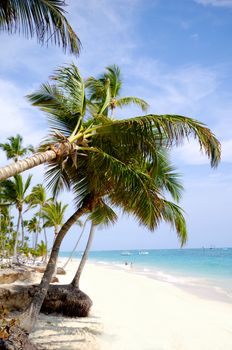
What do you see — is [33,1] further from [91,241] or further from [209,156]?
[91,241]

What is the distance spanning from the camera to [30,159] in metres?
5.39

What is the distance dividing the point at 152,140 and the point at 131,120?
2.39ft

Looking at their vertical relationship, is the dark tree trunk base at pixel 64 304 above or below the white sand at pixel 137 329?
above

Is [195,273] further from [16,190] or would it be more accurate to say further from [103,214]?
[103,214]

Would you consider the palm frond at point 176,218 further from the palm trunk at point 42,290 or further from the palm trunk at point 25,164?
the palm trunk at point 25,164

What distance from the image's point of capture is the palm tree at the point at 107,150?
6.12 m

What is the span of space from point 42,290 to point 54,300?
258cm

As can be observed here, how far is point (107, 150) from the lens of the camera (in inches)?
281

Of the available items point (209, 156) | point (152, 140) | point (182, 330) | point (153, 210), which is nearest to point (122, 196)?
point (153, 210)

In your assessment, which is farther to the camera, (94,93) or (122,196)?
(94,93)

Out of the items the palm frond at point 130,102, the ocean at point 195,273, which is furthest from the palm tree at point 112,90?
the ocean at point 195,273

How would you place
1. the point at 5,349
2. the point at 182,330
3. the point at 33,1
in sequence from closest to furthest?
the point at 5,349
the point at 33,1
the point at 182,330

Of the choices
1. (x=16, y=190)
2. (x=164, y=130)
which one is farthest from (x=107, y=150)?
(x=16, y=190)

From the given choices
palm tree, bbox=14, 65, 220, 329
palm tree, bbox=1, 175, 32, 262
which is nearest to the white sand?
palm tree, bbox=14, 65, 220, 329
